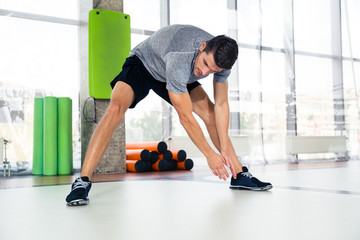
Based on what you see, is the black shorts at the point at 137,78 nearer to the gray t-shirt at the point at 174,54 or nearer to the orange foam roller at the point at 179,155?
the gray t-shirt at the point at 174,54

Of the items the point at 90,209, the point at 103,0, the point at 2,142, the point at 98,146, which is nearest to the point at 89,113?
the point at 2,142

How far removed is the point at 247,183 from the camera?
84.0 inches

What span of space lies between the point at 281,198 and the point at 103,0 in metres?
3.23

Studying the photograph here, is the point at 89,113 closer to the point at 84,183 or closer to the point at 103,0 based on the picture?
the point at 103,0

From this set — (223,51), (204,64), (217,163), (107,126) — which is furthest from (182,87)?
(107,126)

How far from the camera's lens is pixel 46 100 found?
404cm

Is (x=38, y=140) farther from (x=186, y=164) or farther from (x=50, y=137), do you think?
(x=186, y=164)

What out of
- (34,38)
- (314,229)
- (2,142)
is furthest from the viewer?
(34,38)

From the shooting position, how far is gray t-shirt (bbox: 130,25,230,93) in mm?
1700

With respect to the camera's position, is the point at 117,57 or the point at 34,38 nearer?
the point at 117,57

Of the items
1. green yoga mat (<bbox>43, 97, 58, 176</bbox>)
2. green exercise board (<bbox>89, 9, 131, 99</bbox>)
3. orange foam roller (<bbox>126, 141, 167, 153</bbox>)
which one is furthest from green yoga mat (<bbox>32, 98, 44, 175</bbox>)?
orange foam roller (<bbox>126, 141, 167, 153</bbox>)

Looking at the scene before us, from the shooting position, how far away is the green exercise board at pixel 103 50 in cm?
399

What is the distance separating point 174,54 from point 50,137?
8.73 ft


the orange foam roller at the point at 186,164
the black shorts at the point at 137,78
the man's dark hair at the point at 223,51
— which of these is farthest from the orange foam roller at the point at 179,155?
the man's dark hair at the point at 223,51
